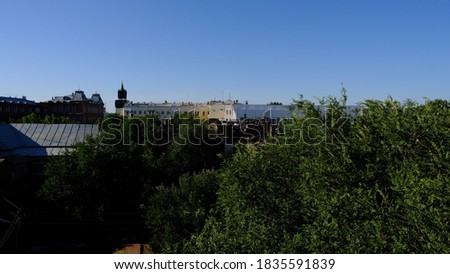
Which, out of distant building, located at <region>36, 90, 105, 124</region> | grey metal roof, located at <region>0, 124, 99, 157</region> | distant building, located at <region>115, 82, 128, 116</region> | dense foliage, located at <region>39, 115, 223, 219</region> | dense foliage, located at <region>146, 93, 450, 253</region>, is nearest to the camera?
dense foliage, located at <region>146, 93, 450, 253</region>

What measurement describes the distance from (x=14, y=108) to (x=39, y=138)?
69944mm

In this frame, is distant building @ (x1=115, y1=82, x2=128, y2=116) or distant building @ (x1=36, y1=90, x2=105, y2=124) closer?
distant building @ (x1=36, y1=90, x2=105, y2=124)

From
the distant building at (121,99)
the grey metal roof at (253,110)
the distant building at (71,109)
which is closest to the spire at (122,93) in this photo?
the distant building at (121,99)

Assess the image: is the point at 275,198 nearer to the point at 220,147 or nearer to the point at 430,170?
the point at 430,170

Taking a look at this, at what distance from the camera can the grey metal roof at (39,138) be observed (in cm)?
3736

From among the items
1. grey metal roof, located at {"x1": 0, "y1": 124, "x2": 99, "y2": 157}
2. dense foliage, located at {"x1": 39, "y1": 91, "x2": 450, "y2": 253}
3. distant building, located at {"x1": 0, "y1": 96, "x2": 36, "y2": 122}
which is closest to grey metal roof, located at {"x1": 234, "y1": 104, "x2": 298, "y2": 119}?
grey metal roof, located at {"x1": 0, "y1": 124, "x2": 99, "y2": 157}

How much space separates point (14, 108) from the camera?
101m

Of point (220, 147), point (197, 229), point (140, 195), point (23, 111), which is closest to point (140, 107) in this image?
point (23, 111)

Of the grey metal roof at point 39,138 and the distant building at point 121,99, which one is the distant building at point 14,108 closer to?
the distant building at point 121,99

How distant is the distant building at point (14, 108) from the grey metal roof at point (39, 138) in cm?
6083

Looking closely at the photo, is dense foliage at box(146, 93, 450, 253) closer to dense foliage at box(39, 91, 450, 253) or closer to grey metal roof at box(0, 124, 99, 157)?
dense foliage at box(39, 91, 450, 253)

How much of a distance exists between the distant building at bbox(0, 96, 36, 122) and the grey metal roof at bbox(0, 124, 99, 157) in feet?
200

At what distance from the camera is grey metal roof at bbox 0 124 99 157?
37362mm
